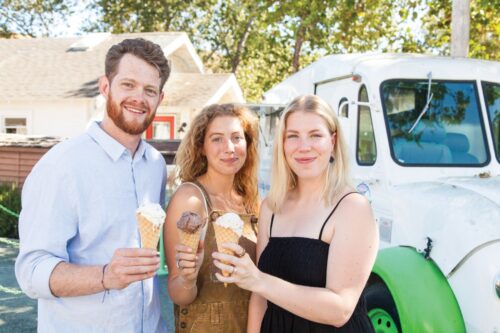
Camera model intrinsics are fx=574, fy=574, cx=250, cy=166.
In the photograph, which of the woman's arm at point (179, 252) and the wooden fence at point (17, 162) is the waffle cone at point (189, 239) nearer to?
the woman's arm at point (179, 252)

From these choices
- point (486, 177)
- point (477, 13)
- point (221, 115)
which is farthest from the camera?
point (477, 13)

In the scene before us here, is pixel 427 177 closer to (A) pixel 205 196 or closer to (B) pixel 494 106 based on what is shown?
(B) pixel 494 106

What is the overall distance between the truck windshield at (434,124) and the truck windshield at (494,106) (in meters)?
0.09

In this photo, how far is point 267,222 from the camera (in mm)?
2510

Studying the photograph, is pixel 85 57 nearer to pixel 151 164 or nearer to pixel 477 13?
pixel 477 13

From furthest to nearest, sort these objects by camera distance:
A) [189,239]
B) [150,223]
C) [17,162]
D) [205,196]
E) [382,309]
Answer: [17,162], [382,309], [205,196], [189,239], [150,223]

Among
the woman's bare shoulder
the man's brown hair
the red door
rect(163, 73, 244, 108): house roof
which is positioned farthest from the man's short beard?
the red door

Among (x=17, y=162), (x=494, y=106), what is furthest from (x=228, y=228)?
(x=17, y=162)

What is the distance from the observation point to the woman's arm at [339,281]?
210 centimetres

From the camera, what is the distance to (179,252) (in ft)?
6.90

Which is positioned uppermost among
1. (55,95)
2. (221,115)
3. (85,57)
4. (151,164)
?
(85,57)

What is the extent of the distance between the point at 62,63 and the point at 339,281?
20238 mm

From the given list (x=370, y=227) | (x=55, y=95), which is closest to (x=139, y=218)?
(x=370, y=227)

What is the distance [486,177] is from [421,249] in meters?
0.96
